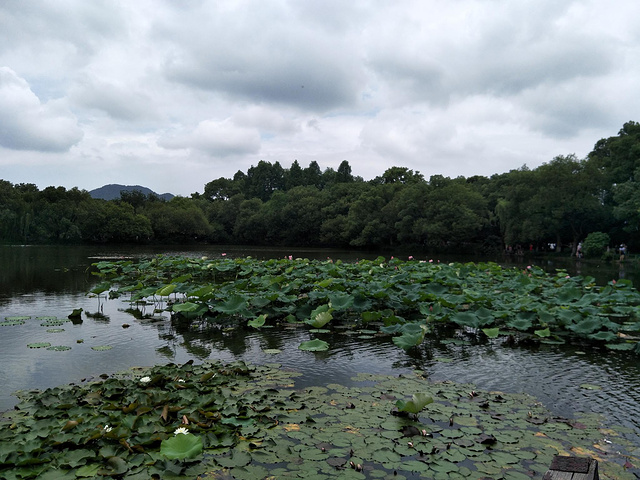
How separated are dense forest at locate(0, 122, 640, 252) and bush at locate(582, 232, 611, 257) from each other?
1.45 meters

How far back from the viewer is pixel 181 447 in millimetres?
3277

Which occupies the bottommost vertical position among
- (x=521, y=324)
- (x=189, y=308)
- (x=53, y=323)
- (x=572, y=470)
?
(x=53, y=323)

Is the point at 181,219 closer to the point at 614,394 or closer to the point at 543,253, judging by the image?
the point at 543,253

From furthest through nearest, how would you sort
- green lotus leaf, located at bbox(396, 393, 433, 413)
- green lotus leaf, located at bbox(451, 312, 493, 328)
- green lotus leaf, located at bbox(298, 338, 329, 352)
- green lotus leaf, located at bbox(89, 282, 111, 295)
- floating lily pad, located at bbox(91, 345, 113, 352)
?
green lotus leaf, located at bbox(89, 282, 111, 295) < green lotus leaf, located at bbox(451, 312, 493, 328) < floating lily pad, located at bbox(91, 345, 113, 352) < green lotus leaf, located at bbox(298, 338, 329, 352) < green lotus leaf, located at bbox(396, 393, 433, 413)

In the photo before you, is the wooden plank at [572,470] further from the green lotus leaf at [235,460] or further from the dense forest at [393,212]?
the dense forest at [393,212]

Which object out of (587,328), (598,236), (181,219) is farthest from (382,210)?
(587,328)

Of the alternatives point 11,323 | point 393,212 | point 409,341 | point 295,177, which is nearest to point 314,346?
point 409,341

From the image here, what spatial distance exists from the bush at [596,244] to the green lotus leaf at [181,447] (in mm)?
32930

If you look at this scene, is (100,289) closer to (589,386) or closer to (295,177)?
(589,386)

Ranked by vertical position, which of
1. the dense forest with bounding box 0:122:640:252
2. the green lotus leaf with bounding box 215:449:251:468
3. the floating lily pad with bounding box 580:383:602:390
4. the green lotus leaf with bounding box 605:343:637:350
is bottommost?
the floating lily pad with bounding box 580:383:602:390

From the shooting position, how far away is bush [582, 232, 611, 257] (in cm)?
3048

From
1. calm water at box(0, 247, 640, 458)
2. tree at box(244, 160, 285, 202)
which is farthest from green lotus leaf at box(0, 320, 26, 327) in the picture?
tree at box(244, 160, 285, 202)

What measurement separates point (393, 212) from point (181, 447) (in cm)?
4415

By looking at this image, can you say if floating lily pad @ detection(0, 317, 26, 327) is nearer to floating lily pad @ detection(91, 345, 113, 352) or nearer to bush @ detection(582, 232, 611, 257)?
floating lily pad @ detection(91, 345, 113, 352)
